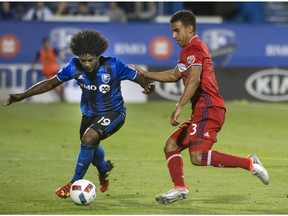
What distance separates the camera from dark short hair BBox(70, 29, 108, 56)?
9.34 meters

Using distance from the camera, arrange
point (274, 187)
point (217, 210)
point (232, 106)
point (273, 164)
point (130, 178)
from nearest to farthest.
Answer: point (217, 210), point (274, 187), point (130, 178), point (273, 164), point (232, 106)

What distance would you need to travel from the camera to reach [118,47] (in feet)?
78.6

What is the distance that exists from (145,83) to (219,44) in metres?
14.7

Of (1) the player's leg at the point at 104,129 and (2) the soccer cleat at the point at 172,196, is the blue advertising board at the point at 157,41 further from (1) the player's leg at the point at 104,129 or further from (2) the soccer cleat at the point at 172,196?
(2) the soccer cleat at the point at 172,196

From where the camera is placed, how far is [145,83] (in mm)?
9805

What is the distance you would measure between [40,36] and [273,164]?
12393mm

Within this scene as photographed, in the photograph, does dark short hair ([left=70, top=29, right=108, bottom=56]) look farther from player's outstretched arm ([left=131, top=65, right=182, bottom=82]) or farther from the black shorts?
the black shorts

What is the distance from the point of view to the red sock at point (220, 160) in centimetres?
900

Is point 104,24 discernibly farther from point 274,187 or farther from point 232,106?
point 274,187

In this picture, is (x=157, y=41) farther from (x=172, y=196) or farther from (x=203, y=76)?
(x=172, y=196)

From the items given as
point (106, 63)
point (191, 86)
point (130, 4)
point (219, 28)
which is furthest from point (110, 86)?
point (130, 4)

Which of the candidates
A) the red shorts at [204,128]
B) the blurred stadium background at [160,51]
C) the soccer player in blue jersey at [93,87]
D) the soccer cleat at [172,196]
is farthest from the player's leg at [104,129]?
the blurred stadium background at [160,51]

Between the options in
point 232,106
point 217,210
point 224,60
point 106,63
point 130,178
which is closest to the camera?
point 217,210

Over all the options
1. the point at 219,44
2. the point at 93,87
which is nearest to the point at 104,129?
the point at 93,87
